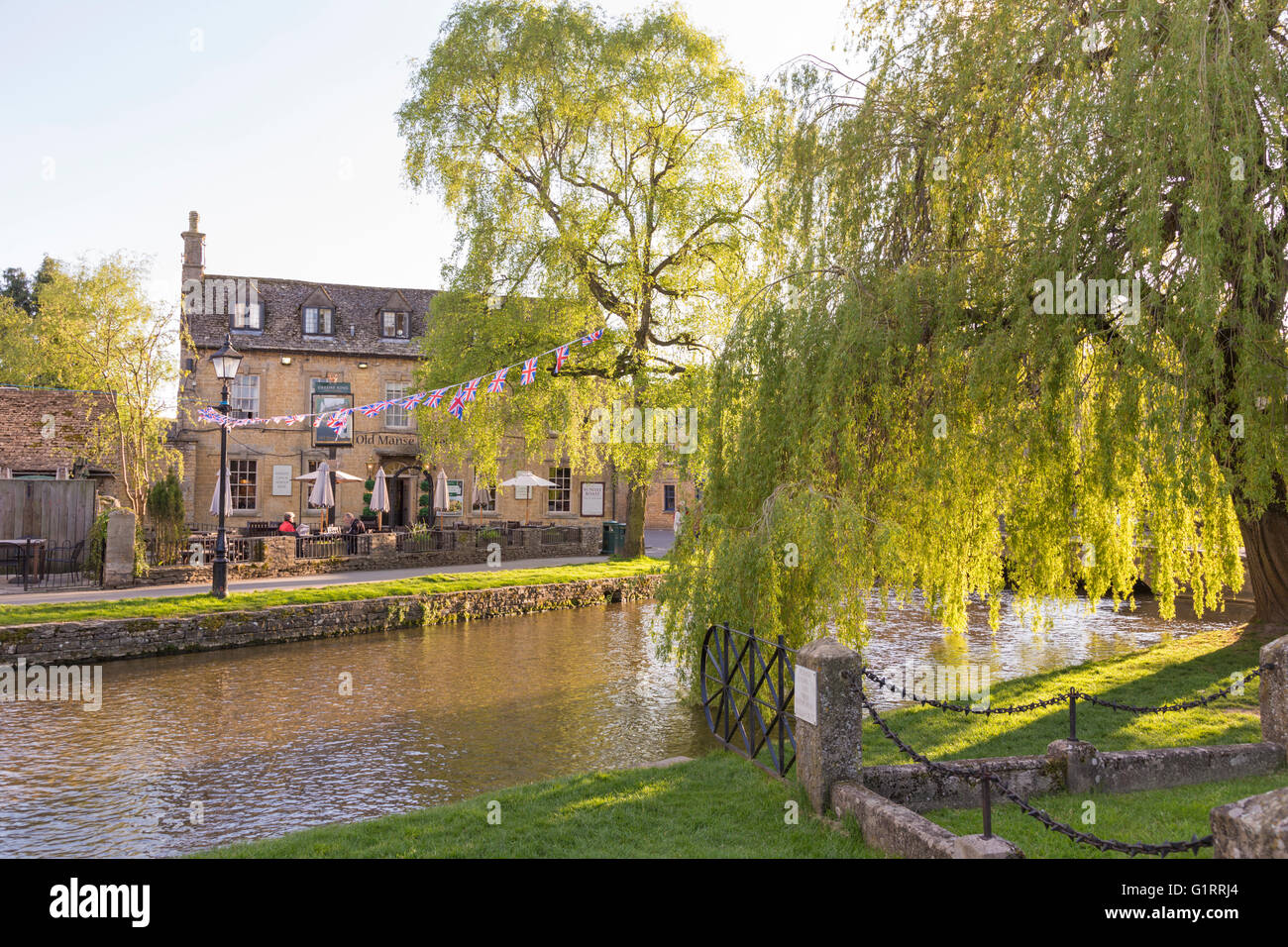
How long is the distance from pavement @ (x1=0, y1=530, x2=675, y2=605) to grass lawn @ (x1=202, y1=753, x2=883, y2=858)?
1182 centimetres

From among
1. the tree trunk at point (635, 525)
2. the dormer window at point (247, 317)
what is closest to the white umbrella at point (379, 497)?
the tree trunk at point (635, 525)

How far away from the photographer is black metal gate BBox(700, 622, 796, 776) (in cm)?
790

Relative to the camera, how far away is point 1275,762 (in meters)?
7.70

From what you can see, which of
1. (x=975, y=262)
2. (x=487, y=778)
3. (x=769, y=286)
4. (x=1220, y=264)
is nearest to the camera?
(x=1220, y=264)

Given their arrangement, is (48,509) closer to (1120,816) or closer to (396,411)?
(396,411)

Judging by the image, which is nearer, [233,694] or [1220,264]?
[1220,264]

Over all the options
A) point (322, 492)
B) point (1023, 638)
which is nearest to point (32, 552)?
point (322, 492)

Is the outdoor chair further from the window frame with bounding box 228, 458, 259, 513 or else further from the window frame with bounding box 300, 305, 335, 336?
the window frame with bounding box 300, 305, 335, 336

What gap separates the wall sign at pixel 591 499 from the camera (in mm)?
38000

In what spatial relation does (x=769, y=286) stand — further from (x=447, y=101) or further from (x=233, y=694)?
(x=447, y=101)

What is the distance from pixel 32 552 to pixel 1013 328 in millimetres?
21353

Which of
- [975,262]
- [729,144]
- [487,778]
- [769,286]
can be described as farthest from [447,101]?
[487,778]
